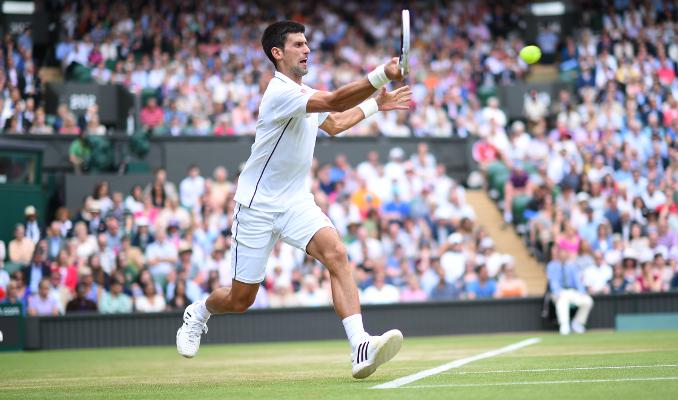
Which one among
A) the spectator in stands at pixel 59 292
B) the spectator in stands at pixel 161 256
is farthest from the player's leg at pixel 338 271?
the spectator in stands at pixel 161 256

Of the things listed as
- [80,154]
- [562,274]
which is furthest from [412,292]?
[80,154]

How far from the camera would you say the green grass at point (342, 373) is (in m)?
7.04

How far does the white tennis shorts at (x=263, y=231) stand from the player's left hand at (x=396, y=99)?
0.90 metres

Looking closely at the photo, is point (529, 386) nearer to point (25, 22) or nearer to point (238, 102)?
point (238, 102)

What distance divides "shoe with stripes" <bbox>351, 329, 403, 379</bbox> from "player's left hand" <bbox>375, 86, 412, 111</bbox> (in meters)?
1.71

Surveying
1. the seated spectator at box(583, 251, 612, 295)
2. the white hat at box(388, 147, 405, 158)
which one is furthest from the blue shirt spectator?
the white hat at box(388, 147, 405, 158)

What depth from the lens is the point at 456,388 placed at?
7.23 m

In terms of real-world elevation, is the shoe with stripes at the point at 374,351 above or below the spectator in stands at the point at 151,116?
below

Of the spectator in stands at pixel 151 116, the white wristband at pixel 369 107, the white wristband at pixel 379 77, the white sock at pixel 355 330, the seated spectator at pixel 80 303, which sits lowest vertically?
the seated spectator at pixel 80 303

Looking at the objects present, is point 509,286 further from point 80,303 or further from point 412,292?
point 80,303

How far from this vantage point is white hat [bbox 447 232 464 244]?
19.1 meters

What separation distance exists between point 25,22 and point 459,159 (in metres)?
10.1

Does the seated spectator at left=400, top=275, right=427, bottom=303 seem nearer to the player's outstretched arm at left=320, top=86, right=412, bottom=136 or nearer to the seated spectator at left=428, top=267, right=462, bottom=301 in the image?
the seated spectator at left=428, top=267, right=462, bottom=301

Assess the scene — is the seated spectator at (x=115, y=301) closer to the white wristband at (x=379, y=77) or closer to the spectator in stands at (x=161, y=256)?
the spectator in stands at (x=161, y=256)
